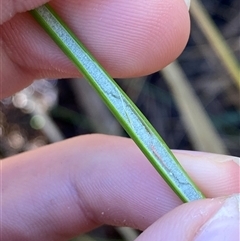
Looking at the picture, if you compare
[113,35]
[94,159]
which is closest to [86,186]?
[94,159]

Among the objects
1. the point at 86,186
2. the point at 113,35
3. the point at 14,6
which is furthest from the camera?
the point at 86,186

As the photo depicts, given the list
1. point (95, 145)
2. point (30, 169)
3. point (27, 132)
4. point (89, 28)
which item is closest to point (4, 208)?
point (30, 169)

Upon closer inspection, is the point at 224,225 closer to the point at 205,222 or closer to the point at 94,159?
the point at 205,222

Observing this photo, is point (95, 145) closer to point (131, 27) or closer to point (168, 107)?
point (131, 27)

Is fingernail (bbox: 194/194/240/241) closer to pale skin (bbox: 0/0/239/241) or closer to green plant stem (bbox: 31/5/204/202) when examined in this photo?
green plant stem (bbox: 31/5/204/202)

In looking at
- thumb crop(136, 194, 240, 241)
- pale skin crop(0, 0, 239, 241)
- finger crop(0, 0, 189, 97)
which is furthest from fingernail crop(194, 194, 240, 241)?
finger crop(0, 0, 189, 97)

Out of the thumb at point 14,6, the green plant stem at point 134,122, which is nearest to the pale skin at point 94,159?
the thumb at point 14,6
